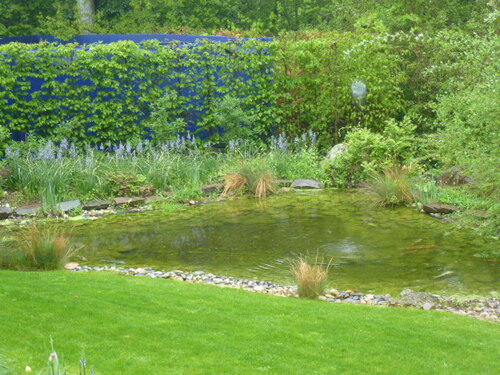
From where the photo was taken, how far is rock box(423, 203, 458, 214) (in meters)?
9.57

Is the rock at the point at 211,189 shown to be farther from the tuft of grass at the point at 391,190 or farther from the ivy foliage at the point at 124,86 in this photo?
the tuft of grass at the point at 391,190

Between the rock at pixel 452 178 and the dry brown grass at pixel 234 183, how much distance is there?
3358 millimetres

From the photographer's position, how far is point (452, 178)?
10.8m

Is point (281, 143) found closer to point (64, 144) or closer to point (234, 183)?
point (234, 183)

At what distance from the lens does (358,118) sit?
13820 millimetres

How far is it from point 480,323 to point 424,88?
9.65 metres

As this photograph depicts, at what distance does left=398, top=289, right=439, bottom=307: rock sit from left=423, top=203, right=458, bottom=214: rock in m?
3.83

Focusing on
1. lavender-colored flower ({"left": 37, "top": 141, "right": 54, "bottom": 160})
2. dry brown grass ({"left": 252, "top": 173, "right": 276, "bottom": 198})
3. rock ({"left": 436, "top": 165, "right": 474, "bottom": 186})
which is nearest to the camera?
rock ({"left": 436, "top": 165, "right": 474, "bottom": 186})

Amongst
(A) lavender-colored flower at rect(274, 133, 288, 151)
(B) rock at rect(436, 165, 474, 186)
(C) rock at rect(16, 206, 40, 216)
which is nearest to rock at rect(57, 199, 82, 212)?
(C) rock at rect(16, 206, 40, 216)

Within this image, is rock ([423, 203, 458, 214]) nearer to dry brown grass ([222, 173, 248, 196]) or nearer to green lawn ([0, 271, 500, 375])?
dry brown grass ([222, 173, 248, 196])

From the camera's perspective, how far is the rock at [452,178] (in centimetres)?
1058

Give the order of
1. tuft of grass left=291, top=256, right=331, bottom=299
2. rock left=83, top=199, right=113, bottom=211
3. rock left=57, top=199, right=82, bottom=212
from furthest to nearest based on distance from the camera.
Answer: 1. rock left=83, top=199, right=113, bottom=211
2. rock left=57, top=199, right=82, bottom=212
3. tuft of grass left=291, top=256, right=331, bottom=299

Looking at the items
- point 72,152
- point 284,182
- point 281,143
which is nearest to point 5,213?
point 72,152

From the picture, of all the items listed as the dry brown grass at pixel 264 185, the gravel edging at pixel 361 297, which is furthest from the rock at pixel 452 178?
the gravel edging at pixel 361 297
